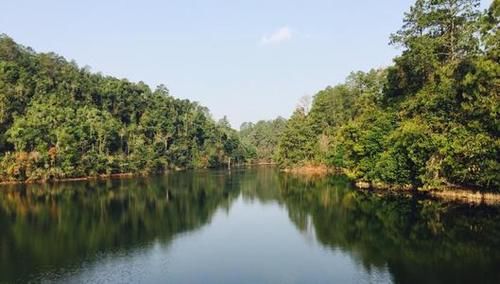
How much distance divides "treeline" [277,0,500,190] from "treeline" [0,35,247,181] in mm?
53829

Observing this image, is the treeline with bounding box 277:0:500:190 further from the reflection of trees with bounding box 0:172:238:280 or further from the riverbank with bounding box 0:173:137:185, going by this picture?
the riverbank with bounding box 0:173:137:185

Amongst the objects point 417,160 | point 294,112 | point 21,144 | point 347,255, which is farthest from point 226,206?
point 294,112

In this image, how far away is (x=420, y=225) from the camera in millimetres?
38469

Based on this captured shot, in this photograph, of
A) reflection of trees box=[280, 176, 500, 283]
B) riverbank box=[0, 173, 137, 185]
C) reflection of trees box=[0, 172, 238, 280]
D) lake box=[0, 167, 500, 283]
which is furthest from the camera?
riverbank box=[0, 173, 137, 185]

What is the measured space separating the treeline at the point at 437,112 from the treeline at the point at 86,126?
53829mm

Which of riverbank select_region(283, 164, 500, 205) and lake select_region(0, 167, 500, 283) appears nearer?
lake select_region(0, 167, 500, 283)

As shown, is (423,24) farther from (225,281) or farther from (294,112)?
(294,112)

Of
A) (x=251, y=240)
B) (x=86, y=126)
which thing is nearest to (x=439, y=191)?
(x=251, y=240)

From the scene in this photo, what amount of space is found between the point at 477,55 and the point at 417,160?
11.2 m

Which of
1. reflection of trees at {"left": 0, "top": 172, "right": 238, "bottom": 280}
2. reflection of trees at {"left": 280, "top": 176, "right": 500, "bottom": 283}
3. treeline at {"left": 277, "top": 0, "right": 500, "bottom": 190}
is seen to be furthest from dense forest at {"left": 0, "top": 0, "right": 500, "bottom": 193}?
reflection of trees at {"left": 0, "top": 172, "right": 238, "bottom": 280}

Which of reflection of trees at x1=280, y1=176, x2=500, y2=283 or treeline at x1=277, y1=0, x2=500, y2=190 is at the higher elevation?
treeline at x1=277, y1=0, x2=500, y2=190

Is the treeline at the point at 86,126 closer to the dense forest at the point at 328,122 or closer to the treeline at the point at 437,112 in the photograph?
the dense forest at the point at 328,122

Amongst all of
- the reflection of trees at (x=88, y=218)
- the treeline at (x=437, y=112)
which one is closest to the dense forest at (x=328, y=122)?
the treeline at (x=437, y=112)

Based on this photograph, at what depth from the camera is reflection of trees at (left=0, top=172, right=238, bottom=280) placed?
32156 mm
